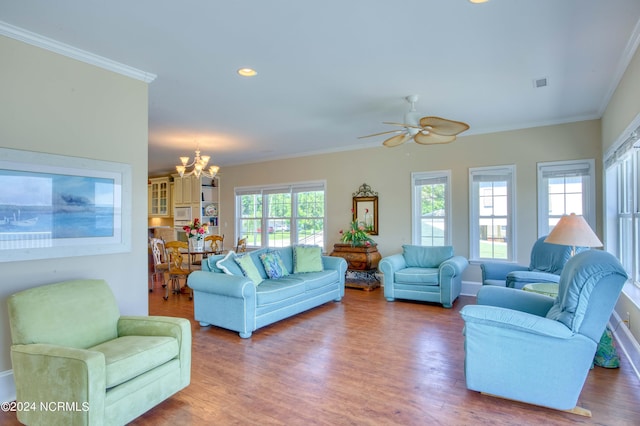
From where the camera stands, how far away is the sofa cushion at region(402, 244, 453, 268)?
5.48 metres

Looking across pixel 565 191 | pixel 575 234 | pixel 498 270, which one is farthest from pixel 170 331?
pixel 565 191

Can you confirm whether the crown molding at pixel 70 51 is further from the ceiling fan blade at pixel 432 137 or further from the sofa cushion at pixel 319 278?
the sofa cushion at pixel 319 278

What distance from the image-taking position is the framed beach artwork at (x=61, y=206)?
253 centimetres

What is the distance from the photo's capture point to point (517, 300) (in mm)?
2896

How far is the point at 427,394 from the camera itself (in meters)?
2.57

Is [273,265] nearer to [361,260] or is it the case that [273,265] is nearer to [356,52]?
[361,260]

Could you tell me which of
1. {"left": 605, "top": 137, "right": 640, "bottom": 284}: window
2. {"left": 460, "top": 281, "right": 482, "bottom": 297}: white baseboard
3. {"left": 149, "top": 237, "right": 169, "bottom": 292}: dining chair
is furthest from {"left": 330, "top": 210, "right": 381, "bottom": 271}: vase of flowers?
{"left": 605, "top": 137, "right": 640, "bottom": 284}: window

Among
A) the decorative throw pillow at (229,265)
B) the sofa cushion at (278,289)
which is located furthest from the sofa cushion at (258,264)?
the decorative throw pillow at (229,265)

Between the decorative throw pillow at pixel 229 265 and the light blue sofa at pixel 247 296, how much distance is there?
1 centimetres

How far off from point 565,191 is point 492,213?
997 mm

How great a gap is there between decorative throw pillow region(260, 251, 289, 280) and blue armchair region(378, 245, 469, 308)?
153 cm

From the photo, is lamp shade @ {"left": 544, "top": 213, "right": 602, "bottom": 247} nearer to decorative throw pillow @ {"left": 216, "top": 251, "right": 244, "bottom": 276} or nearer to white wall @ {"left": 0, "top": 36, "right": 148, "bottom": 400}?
decorative throw pillow @ {"left": 216, "top": 251, "right": 244, "bottom": 276}

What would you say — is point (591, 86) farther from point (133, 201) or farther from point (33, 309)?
point (33, 309)

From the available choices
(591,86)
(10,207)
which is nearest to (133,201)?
(10,207)
